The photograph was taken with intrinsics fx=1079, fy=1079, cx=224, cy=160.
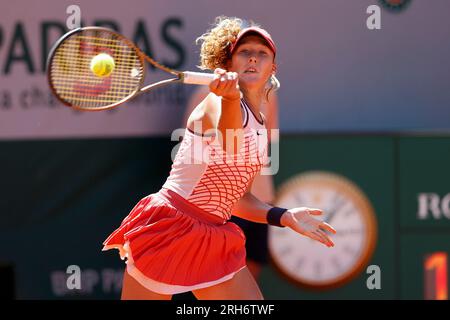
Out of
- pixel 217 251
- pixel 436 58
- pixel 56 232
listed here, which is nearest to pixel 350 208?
pixel 436 58

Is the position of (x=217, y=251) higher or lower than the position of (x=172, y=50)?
lower

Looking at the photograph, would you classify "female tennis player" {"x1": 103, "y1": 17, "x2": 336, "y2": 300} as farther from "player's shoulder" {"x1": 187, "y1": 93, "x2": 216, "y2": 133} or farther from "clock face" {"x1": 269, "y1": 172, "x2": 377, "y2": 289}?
"clock face" {"x1": 269, "y1": 172, "x2": 377, "y2": 289}

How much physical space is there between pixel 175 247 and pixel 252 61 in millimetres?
666

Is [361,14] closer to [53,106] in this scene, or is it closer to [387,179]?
[387,179]

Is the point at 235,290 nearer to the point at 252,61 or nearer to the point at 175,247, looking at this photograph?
the point at 175,247

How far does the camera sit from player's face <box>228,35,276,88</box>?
358cm

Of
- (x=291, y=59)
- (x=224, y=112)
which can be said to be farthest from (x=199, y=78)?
(x=291, y=59)

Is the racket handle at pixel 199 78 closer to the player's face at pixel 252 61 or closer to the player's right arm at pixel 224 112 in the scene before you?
the player's right arm at pixel 224 112

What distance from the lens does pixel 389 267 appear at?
5691mm

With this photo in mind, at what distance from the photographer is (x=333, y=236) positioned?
5.66 metres

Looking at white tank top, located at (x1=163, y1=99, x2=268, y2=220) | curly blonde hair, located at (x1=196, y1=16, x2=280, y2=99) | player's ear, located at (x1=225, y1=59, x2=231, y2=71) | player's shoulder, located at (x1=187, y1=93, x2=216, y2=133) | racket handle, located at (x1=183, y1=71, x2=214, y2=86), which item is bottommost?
white tank top, located at (x1=163, y1=99, x2=268, y2=220)

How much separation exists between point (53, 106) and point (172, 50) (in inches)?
28.3

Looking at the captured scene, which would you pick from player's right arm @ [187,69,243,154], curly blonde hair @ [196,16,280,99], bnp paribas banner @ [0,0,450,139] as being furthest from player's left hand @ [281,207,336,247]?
bnp paribas banner @ [0,0,450,139]

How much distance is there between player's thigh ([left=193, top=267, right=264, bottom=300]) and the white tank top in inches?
8.9
